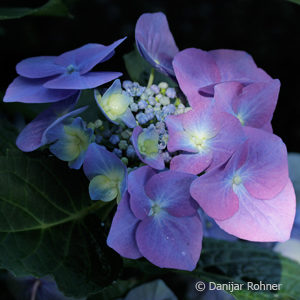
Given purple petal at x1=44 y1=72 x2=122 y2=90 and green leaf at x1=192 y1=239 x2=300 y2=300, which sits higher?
purple petal at x1=44 y1=72 x2=122 y2=90

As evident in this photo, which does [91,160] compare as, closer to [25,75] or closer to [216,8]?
[25,75]

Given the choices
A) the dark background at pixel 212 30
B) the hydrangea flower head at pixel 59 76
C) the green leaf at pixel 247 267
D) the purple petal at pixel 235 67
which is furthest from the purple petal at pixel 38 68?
the dark background at pixel 212 30

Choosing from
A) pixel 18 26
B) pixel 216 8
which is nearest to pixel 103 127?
pixel 18 26

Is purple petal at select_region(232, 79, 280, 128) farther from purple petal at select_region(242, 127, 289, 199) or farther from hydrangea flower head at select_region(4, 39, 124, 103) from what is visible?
hydrangea flower head at select_region(4, 39, 124, 103)

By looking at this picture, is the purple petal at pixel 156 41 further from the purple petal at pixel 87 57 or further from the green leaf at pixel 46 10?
the green leaf at pixel 46 10

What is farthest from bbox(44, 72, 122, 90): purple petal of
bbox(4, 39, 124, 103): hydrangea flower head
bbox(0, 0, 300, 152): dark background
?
bbox(0, 0, 300, 152): dark background

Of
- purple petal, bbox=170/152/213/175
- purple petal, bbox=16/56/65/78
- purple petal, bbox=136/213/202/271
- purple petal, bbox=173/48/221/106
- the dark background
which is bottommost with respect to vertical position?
the dark background

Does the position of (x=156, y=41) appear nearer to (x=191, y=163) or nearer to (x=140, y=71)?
(x=140, y=71)
